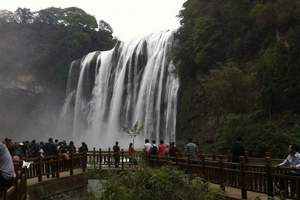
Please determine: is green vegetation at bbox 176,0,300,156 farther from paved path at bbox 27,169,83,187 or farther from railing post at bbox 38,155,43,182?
railing post at bbox 38,155,43,182

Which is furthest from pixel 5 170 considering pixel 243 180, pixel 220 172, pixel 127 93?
pixel 127 93

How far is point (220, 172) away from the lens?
55.6ft

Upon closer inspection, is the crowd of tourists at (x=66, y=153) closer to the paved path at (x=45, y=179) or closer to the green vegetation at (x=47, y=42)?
the paved path at (x=45, y=179)

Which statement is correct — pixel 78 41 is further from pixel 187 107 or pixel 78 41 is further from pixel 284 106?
pixel 284 106

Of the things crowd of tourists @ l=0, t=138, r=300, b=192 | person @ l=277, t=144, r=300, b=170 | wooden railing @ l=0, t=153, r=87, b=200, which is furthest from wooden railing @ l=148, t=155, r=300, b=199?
wooden railing @ l=0, t=153, r=87, b=200

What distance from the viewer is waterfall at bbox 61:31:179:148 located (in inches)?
1873

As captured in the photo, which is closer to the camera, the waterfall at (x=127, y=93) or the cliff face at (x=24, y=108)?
the waterfall at (x=127, y=93)

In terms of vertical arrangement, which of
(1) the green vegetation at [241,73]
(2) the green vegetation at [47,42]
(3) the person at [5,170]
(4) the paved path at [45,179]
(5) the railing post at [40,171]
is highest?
(2) the green vegetation at [47,42]

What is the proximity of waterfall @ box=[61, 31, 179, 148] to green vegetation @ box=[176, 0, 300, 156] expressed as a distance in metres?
1.62

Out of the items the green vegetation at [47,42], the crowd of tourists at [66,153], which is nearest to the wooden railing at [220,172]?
the crowd of tourists at [66,153]

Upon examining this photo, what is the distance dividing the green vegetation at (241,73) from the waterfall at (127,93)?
1.62m

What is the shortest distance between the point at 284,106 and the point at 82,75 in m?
30.9

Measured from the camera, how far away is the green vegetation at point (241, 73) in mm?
32969

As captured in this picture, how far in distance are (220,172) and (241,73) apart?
20686 mm
